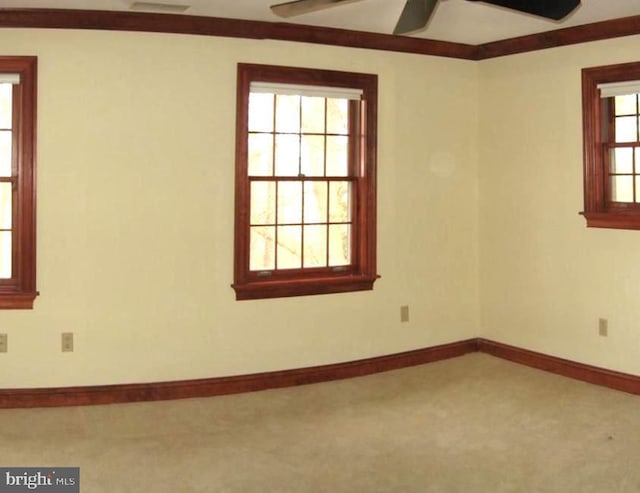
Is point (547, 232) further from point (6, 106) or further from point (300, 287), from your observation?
point (6, 106)

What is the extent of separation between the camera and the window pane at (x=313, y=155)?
4.76 m

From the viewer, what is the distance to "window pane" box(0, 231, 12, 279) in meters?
4.19

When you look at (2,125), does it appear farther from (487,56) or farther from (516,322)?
(516,322)

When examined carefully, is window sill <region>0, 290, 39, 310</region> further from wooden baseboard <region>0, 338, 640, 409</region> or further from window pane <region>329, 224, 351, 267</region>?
window pane <region>329, 224, 351, 267</region>

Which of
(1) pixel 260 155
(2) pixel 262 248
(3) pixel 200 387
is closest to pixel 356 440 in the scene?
(3) pixel 200 387

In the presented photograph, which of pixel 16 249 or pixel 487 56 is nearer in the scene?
pixel 16 249

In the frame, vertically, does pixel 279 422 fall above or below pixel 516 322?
below

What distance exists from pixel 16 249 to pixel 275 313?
1631mm

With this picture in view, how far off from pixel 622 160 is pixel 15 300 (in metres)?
3.92

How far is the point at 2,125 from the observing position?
416cm

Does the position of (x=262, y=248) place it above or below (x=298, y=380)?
above

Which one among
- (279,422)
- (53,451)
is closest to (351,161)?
(279,422)

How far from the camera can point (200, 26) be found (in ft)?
14.1

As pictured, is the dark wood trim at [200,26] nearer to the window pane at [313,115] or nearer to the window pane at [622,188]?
the window pane at [313,115]
